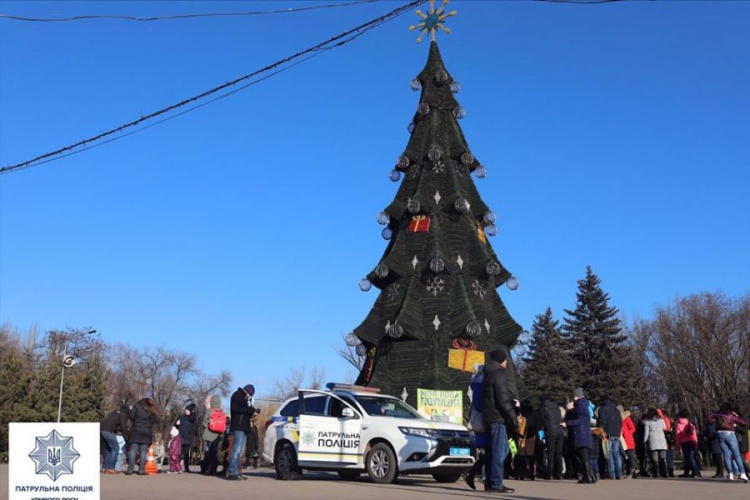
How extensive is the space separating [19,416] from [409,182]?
2877cm

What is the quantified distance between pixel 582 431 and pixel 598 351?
4193 cm

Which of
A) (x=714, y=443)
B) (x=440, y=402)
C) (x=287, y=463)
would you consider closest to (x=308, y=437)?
(x=287, y=463)

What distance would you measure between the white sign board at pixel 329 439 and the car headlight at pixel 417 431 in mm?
1075

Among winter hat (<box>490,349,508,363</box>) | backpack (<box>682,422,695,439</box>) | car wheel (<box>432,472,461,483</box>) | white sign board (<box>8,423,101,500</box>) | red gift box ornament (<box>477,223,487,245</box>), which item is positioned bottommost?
car wheel (<box>432,472,461,483</box>)

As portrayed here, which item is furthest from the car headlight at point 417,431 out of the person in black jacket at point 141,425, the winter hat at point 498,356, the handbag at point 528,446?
the person in black jacket at point 141,425

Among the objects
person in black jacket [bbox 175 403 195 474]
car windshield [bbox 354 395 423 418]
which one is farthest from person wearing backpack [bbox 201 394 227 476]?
car windshield [bbox 354 395 423 418]

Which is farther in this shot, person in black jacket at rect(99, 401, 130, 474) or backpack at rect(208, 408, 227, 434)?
backpack at rect(208, 408, 227, 434)

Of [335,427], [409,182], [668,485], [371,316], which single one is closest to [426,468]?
[335,427]

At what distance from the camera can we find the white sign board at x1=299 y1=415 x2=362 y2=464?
16188 mm

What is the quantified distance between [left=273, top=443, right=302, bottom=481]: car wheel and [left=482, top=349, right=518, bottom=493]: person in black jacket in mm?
5385

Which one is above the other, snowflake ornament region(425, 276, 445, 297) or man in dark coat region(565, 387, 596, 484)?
snowflake ornament region(425, 276, 445, 297)

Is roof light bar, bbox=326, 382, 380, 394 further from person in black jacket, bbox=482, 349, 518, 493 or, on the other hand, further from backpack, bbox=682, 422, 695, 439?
backpack, bbox=682, 422, 695, 439

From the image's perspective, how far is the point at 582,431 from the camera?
54.9ft

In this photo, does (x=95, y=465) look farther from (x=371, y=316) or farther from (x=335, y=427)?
(x=371, y=316)
